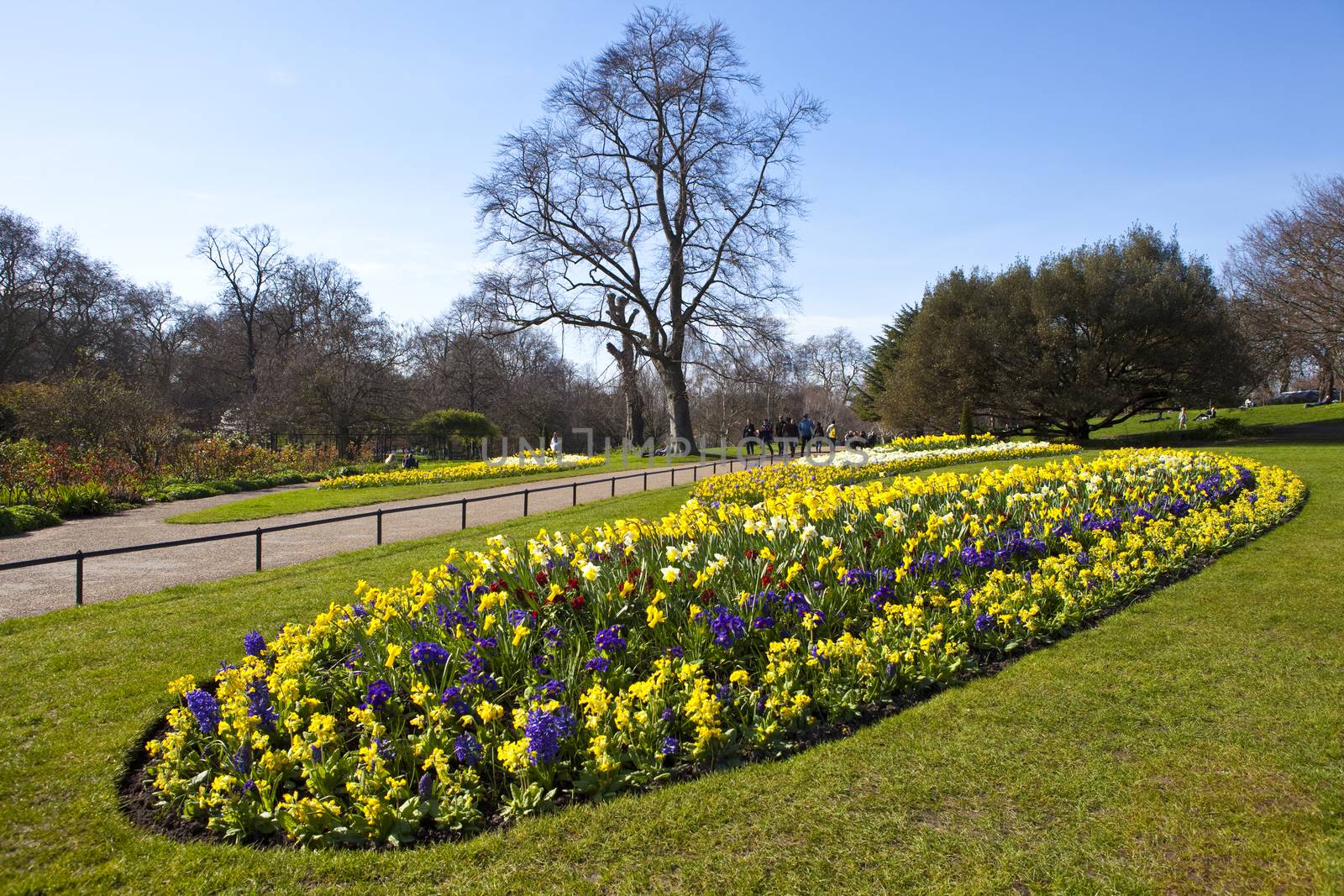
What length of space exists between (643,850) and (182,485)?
1803 centimetres

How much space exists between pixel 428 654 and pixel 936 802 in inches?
99.9

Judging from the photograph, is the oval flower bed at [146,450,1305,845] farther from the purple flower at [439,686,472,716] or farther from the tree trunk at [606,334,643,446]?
the tree trunk at [606,334,643,446]

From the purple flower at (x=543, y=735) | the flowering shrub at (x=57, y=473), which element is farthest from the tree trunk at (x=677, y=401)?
the purple flower at (x=543, y=735)

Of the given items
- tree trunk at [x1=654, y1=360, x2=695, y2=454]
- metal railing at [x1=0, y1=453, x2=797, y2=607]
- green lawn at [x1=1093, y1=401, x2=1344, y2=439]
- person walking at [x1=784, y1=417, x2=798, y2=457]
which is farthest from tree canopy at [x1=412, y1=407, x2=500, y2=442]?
green lawn at [x1=1093, y1=401, x2=1344, y2=439]

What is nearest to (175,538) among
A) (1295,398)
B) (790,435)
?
(790,435)

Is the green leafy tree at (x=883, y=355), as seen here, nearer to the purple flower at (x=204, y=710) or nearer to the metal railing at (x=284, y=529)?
the metal railing at (x=284, y=529)

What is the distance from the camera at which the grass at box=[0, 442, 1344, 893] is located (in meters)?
2.64

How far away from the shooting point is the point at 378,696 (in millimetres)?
3695

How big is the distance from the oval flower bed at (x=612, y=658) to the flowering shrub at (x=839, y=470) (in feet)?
13.6

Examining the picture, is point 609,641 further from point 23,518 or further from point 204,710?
point 23,518

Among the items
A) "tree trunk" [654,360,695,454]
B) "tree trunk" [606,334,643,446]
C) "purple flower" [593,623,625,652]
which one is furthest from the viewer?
"tree trunk" [654,360,695,454]

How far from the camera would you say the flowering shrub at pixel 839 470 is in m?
11.2

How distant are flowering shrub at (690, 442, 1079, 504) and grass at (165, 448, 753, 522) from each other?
709cm

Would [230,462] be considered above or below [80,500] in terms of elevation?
above
